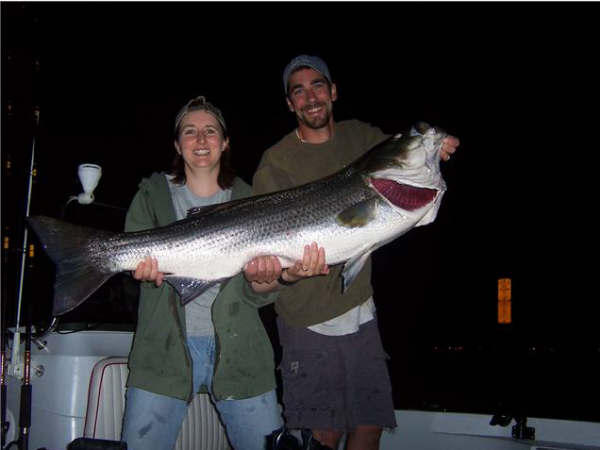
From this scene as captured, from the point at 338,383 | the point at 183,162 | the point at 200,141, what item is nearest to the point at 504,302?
the point at 338,383

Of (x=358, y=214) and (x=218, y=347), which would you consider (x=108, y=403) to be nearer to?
(x=218, y=347)

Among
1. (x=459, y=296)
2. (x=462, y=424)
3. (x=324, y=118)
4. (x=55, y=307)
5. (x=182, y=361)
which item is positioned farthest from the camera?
(x=459, y=296)

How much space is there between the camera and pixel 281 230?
3189mm

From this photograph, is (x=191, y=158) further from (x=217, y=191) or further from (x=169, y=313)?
(x=169, y=313)

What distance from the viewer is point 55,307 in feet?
9.96

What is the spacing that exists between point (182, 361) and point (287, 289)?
0.94m

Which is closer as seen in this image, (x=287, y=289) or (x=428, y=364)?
(x=287, y=289)

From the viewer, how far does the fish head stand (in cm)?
311

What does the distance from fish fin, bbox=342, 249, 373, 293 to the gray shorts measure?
461 millimetres

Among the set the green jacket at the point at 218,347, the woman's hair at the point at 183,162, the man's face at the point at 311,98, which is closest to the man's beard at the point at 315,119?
the man's face at the point at 311,98

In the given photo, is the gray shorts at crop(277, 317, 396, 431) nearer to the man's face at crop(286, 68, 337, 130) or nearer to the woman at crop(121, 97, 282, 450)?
the woman at crop(121, 97, 282, 450)

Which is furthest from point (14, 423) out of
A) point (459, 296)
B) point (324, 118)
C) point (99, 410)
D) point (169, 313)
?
point (459, 296)

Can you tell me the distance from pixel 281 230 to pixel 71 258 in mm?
1397

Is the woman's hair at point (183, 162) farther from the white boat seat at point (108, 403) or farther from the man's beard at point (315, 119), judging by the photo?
the white boat seat at point (108, 403)
